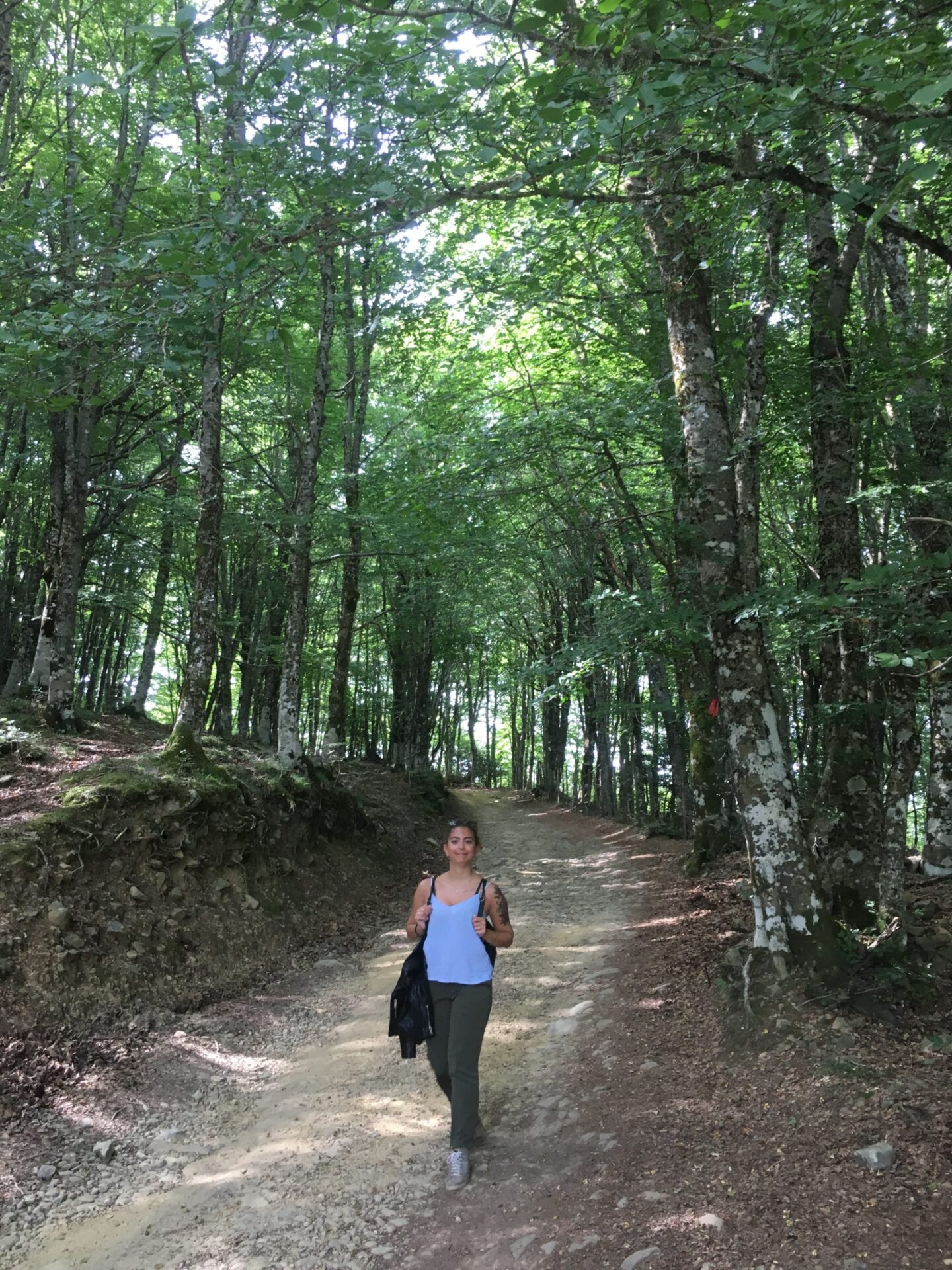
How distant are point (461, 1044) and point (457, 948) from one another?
1.64 feet

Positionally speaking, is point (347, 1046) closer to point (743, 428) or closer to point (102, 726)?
point (743, 428)

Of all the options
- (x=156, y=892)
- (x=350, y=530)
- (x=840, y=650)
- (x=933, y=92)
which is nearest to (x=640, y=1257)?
(x=933, y=92)

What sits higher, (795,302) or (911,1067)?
(795,302)

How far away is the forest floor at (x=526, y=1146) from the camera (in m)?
3.36

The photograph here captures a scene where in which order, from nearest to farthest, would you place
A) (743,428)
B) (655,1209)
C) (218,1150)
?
(655,1209), (218,1150), (743,428)

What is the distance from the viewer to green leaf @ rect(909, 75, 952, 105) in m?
2.36

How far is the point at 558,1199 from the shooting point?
3.78m

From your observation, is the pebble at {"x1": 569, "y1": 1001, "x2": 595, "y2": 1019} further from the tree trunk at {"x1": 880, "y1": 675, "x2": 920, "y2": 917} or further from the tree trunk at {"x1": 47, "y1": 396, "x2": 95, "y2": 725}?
the tree trunk at {"x1": 47, "y1": 396, "x2": 95, "y2": 725}

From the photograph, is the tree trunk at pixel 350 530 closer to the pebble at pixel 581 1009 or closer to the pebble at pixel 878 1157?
the pebble at pixel 581 1009

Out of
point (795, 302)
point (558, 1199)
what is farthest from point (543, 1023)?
point (795, 302)

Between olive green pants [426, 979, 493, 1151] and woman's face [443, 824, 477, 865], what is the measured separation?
2.20 feet

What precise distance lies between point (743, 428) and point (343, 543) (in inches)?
488

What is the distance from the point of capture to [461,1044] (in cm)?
407

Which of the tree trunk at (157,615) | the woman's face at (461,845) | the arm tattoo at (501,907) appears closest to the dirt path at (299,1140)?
the arm tattoo at (501,907)
